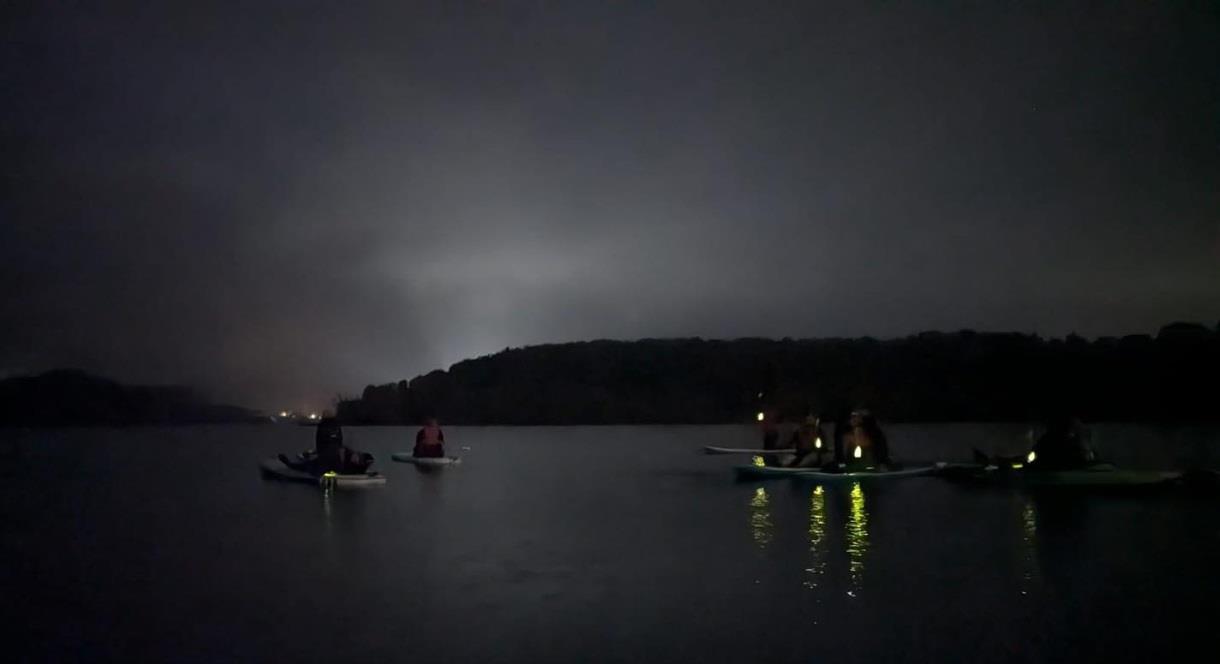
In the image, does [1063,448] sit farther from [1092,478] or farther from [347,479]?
[347,479]

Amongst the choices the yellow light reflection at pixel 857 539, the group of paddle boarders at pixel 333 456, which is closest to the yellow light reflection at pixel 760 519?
the yellow light reflection at pixel 857 539

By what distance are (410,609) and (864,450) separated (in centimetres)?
2218

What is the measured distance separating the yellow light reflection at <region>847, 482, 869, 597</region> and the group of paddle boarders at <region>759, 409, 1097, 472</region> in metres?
3.29

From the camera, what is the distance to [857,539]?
771 inches

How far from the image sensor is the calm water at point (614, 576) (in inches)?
437

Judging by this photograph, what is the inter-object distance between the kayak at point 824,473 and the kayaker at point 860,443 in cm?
40

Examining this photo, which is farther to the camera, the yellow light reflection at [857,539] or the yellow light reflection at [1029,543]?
the yellow light reflection at [857,539]

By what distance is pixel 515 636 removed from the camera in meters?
11.3

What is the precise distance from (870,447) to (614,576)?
19.1 meters

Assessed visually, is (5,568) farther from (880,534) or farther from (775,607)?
(880,534)

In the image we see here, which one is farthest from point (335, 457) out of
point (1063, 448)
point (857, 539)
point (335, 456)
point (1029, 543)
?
point (1063, 448)

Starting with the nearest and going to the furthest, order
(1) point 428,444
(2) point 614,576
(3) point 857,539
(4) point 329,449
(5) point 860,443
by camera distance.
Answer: (2) point 614,576 → (3) point 857,539 → (4) point 329,449 → (5) point 860,443 → (1) point 428,444

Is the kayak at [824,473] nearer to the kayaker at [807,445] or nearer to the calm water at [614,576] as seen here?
the kayaker at [807,445]

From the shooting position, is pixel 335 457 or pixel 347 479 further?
pixel 347 479
